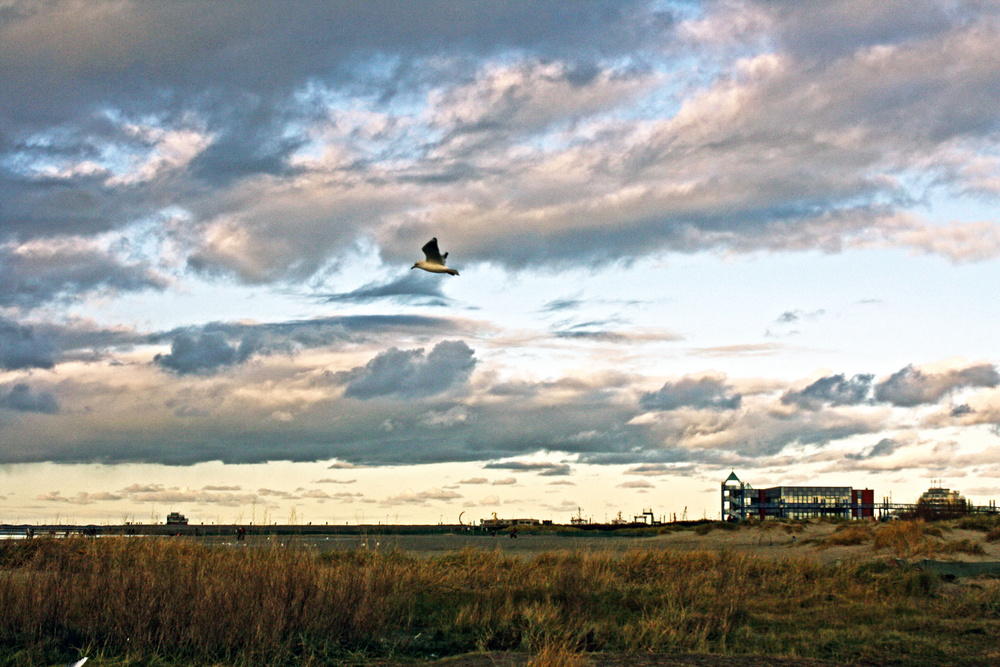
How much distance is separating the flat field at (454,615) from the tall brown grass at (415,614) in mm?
36

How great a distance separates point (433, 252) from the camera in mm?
21234

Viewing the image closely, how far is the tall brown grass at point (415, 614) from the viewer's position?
13648 millimetres

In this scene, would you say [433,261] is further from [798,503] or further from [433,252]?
[798,503]

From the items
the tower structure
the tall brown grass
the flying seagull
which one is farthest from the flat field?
the tower structure

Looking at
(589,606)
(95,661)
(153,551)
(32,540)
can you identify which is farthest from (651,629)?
(32,540)

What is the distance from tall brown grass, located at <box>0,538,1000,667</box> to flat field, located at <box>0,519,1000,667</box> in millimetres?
36

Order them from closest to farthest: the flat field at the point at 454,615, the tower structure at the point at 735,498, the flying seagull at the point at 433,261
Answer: the flat field at the point at 454,615, the flying seagull at the point at 433,261, the tower structure at the point at 735,498

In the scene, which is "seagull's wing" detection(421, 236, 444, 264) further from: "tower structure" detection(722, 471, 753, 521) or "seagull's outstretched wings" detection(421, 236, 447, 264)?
"tower structure" detection(722, 471, 753, 521)

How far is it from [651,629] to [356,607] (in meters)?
4.96

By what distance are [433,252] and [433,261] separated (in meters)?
0.23

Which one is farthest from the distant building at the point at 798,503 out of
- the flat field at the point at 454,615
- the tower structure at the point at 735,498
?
the flat field at the point at 454,615

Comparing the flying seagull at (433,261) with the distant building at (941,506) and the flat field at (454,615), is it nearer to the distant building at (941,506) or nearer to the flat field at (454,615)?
the flat field at (454,615)

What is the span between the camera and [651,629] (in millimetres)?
16047

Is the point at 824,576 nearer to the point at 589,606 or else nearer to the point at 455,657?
the point at 589,606
